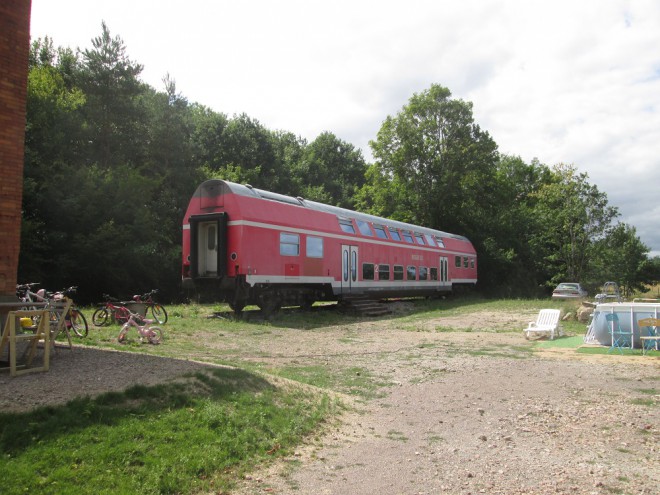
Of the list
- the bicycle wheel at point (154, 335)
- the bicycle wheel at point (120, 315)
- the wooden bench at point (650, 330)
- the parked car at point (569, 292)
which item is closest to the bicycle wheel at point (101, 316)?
the bicycle wheel at point (120, 315)

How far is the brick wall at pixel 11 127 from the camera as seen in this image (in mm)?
7395

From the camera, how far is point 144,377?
6211 mm

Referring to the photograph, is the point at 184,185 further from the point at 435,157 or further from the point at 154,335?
the point at 154,335

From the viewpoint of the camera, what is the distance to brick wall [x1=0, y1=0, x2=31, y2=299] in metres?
7.39

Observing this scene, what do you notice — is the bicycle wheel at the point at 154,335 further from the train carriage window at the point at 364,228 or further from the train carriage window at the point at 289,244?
the train carriage window at the point at 364,228

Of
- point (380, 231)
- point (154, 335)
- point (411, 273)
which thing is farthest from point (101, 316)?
point (411, 273)

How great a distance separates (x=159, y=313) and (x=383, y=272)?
36.1 feet

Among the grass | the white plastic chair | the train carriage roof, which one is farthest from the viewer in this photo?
the train carriage roof

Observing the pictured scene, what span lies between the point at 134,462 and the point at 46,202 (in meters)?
20.4

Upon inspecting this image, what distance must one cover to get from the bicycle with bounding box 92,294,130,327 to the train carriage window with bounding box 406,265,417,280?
48.6 feet

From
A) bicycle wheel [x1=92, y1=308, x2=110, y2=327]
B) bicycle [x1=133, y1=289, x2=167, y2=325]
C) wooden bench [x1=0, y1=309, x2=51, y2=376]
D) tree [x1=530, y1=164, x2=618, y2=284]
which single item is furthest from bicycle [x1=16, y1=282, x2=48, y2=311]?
tree [x1=530, y1=164, x2=618, y2=284]

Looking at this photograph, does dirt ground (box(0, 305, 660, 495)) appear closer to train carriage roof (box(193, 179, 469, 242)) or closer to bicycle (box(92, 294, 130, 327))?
bicycle (box(92, 294, 130, 327))

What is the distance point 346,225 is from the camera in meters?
20.2

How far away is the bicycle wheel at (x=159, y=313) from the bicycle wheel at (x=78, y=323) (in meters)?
2.09
